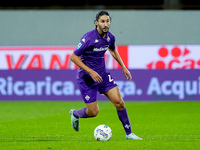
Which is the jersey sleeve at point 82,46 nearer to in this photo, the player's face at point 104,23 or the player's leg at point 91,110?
the player's face at point 104,23

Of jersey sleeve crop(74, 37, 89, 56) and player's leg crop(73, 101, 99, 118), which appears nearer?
jersey sleeve crop(74, 37, 89, 56)

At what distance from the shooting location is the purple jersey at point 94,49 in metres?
7.13

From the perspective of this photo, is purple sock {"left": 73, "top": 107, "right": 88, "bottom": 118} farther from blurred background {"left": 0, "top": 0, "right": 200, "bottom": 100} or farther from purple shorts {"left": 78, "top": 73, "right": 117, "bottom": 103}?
blurred background {"left": 0, "top": 0, "right": 200, "bottom": 100}

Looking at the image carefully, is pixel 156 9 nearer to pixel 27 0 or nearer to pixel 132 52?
pixel 132 52

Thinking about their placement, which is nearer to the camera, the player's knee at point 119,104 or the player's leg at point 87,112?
the player's knee at point 119,104

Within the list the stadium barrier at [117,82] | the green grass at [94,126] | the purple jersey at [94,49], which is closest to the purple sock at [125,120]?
the green grass at [94,126]

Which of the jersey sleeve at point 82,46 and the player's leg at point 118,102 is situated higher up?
the jersey sleeve at point 82,46

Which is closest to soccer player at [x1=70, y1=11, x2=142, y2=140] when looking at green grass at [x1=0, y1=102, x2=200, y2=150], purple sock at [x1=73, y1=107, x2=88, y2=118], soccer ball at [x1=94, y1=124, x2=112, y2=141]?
purple sock at [x1=73, y1=107, x2=88, y2=118]

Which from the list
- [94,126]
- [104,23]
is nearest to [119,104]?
[104,23]

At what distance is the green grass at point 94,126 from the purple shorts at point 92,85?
2.11 feet

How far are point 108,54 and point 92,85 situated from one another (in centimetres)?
906

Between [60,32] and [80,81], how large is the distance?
428 inches

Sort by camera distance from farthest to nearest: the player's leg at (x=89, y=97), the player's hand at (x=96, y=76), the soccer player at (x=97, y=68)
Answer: the player's leg at (x=89, y=97)
the soccer player at (x=97, y=68)
the player's hand at (x=96, y=76)

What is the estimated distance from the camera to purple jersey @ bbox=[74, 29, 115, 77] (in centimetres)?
713
